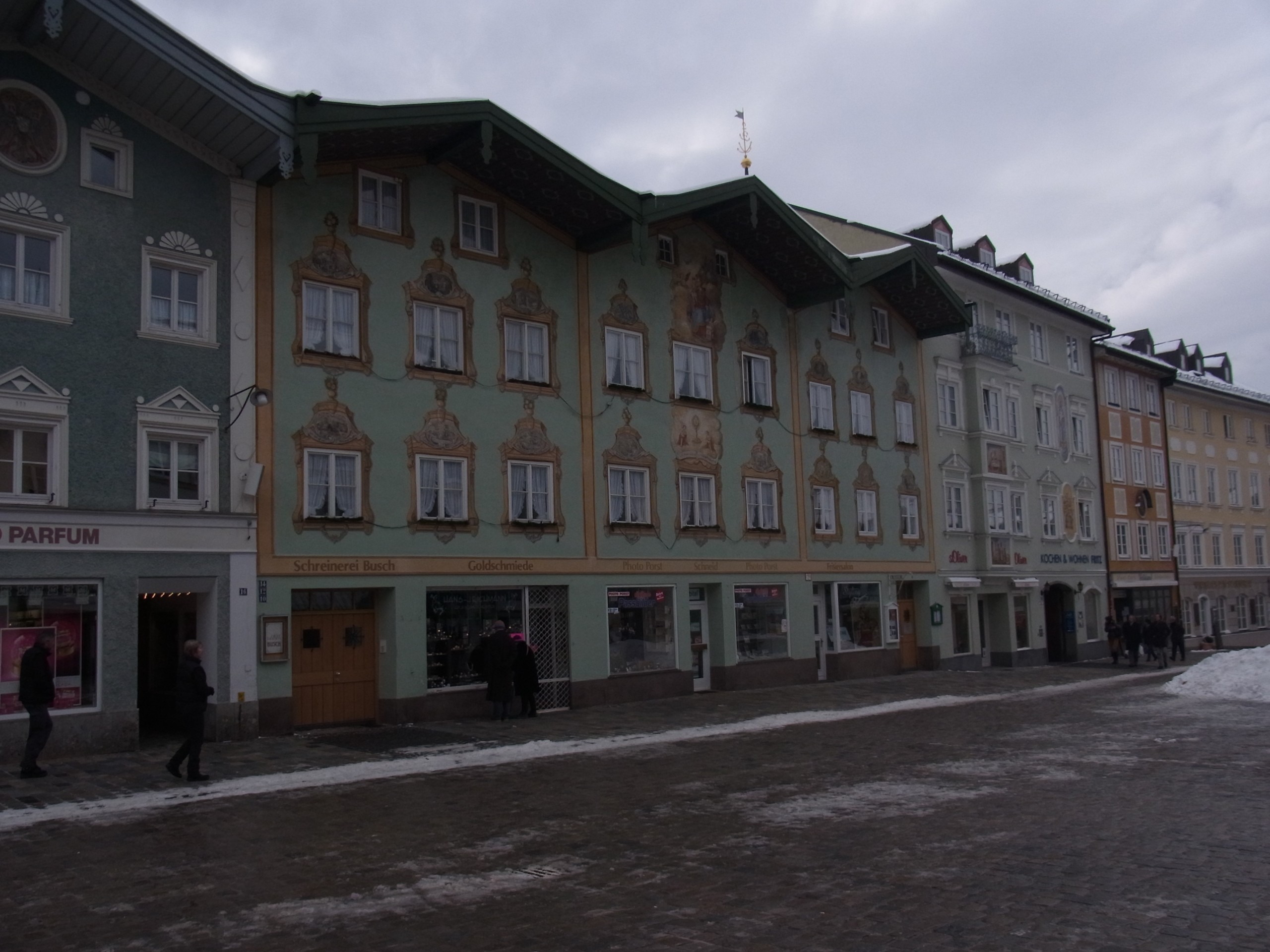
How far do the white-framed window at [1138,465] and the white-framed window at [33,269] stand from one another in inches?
1612

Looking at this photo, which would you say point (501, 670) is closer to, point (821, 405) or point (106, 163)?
point (106, 163)

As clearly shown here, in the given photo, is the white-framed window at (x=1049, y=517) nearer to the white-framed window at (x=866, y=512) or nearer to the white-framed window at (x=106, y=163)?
the white-framed window at (x=866, y=512)

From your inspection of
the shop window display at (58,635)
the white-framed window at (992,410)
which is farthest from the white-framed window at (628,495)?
the white-framed window at (992,410)

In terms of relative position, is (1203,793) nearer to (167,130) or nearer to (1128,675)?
(167,130)

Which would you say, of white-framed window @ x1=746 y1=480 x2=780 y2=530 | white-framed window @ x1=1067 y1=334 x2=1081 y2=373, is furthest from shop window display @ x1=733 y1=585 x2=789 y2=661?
white-framed window @ x1=1067 y1=334 x2=1081 y2=373

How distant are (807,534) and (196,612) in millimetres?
16599

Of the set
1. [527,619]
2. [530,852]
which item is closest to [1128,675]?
[527,619]

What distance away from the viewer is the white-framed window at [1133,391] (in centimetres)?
4722

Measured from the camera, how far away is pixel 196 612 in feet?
63.2

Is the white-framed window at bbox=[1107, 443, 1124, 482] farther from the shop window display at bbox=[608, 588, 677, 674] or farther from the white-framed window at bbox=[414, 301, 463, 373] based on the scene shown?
the white-framed window at bbox=[414, 301, 463, 373]

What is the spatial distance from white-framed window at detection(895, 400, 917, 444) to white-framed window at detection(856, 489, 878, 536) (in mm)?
2382

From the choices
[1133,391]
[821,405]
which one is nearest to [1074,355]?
[1133,391]

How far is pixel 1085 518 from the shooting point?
43.2 m

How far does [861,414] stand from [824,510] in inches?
140
